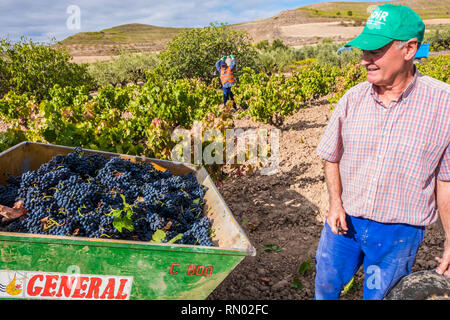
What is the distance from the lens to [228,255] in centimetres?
205

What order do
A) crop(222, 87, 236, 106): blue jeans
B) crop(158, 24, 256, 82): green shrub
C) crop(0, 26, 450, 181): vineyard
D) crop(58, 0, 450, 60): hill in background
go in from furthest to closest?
1. crop(58, 0, 450, 60): hill in background
2. crop(158, 24, 256, 82): green shrub
3. crop(222, 87, 236, 106): blue jeans
4. crop(0, 26, 450, 181): vineyard

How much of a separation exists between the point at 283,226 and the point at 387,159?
8.60 feet

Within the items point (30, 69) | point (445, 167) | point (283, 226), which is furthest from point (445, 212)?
point (30, 69)

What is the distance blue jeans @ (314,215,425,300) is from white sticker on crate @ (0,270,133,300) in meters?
1.36

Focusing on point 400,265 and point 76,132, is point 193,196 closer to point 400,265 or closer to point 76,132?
point 400,265

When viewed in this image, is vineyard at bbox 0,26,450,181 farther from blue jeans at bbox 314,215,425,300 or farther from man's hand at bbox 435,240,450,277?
man's hand at bbox 435,240,450,277

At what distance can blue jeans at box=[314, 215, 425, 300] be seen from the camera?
1.98 meters

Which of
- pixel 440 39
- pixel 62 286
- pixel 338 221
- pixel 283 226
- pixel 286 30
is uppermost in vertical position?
pixel 286 30

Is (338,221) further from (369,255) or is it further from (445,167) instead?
(445,167)

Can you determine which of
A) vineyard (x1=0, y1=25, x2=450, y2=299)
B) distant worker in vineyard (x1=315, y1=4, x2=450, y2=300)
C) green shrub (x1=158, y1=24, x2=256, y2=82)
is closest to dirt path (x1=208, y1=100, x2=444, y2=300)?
vineyard (x1=0, y1=25, x2=450, y2=299)

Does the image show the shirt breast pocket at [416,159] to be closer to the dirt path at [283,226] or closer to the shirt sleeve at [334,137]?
the shirt sleeve at [334,137]

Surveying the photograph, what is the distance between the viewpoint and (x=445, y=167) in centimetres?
184

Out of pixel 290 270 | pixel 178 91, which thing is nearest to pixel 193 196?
pixel 290 270

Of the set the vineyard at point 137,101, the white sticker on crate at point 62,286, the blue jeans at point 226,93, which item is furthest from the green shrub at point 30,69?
the white sticker on crate at point 62,286
